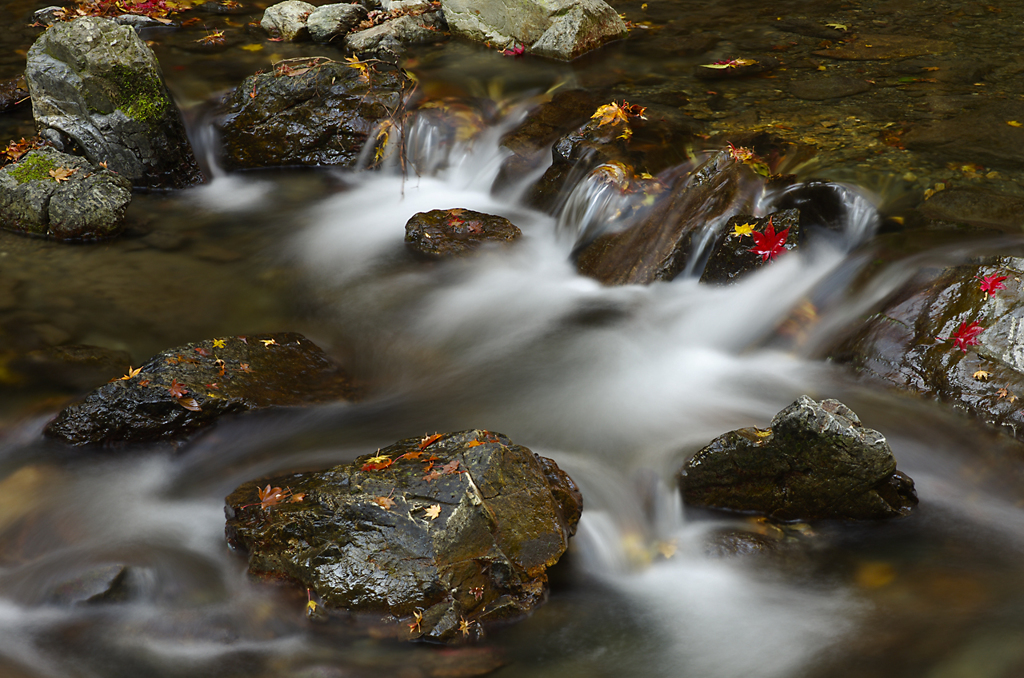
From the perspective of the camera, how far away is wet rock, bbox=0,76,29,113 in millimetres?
8383

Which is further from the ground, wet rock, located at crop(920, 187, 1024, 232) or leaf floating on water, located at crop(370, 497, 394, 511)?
wet rock, located at crop(920, 187, 1024, 232)

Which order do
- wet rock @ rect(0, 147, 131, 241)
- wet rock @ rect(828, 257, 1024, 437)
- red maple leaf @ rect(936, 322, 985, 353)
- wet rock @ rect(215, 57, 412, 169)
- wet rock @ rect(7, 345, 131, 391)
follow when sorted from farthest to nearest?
wet rock @ rect(215, 57, 412, 169) < wet rock @ rect(0, 147, 131, 241) < wet rock @ rect(7, 345, 131, 391) < red maple leaf @ rect(936, 322, 985, 353) < wet rock @ rect(828, 257, 1024, 437)

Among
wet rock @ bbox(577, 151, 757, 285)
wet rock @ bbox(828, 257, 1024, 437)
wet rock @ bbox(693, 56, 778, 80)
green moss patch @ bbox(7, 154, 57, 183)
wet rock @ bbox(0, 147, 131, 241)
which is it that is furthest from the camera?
wet rock @ bbox(693, 56, 778, 80)

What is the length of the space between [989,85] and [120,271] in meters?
8.63

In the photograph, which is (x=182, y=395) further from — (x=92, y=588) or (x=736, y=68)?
(x=736, y=68)

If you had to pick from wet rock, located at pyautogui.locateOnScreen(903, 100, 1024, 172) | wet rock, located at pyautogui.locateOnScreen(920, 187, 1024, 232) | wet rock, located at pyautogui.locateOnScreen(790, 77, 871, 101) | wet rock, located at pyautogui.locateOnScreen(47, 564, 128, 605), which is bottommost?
wet rock, located at pyautogui.locateOnScreen(47, 564, 128, 605)

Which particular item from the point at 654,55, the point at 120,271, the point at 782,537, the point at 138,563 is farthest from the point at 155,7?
the point at 782,537

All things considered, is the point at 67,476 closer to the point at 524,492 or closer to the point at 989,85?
the point at 524,492

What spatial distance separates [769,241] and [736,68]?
362 cm

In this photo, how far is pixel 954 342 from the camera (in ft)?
15.7

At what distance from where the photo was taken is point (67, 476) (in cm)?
454

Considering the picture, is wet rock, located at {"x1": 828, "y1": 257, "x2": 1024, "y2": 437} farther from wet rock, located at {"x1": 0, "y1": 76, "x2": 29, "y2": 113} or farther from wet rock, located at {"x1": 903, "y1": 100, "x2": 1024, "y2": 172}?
wet rock, located at {"x1": 0, "y1": 76, "x2": 29, "y2": 113}

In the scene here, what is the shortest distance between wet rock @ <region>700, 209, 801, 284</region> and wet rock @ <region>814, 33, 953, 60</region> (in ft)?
13.3

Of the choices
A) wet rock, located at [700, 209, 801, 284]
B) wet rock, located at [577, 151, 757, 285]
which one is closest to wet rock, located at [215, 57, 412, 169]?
wet rock, located at [577, 151, 757, 285]
